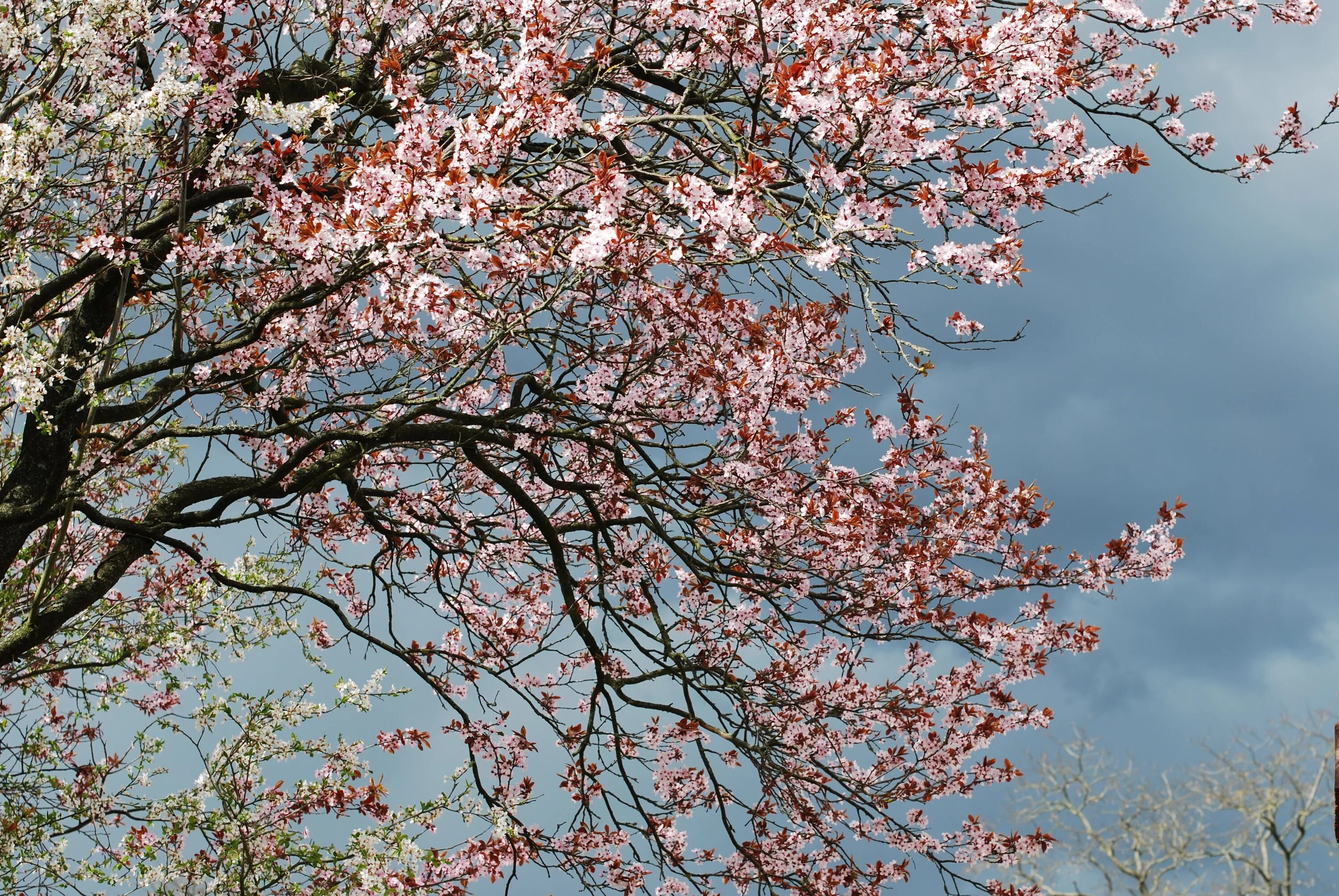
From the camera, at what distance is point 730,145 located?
18.5ft

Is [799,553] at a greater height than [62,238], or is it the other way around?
[62,238]

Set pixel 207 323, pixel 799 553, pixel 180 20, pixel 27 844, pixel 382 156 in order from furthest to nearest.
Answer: pixel 27 844, pixel 799 553, pixel 207 323, pixel 180 20, pixel 382 156

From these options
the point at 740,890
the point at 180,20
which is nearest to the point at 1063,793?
the point at 740,890

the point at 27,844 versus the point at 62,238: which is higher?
the point at 62,238

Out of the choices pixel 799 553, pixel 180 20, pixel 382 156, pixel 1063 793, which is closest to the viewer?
pixel 382 156

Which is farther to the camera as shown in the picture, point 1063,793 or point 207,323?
point 1063,793

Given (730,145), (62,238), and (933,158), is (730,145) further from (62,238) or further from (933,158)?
(62,238)

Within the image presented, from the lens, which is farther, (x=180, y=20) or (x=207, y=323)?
(x=207, y=323)

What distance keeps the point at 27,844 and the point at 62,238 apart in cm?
466

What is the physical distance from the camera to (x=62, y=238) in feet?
24.8

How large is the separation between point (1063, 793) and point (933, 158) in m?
14.8

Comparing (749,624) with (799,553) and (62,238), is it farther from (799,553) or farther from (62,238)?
(62,238)

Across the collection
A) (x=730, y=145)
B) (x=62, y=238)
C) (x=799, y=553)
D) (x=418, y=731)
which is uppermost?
(x=62, y=238)

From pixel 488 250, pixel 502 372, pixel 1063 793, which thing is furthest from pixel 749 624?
pixel 1063 793
